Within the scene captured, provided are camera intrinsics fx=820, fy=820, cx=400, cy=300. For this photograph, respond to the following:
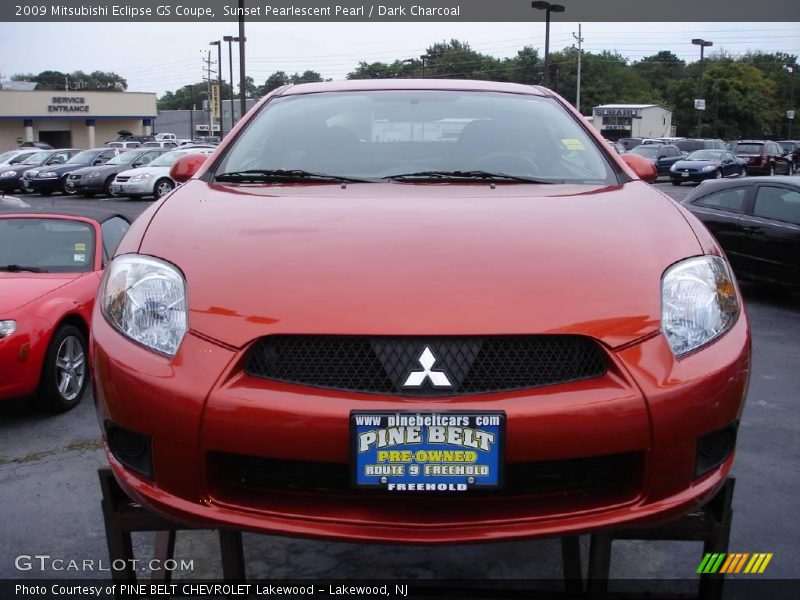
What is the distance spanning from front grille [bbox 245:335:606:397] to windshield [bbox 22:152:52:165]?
2892cm

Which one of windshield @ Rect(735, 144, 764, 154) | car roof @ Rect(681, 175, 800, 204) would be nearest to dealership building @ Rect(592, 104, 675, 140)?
windshield @ Rect(735, 144, 764, 154)

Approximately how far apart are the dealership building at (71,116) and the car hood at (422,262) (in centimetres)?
5730

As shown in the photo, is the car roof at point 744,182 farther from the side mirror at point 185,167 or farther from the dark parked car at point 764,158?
the dark parked car at point 764,158

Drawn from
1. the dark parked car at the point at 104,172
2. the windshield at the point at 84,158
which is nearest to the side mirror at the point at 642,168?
the dark parked car at the point at 104,172

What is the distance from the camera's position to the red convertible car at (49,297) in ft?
Answer: 15.3

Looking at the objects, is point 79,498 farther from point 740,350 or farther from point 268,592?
point 740,350

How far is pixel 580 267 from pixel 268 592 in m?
1.43

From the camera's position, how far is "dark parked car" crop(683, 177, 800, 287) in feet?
27.7

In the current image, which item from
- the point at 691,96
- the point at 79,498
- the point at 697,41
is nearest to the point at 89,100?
the point at 697,41

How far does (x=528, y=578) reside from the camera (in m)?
2.79

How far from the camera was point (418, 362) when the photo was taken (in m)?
1.89

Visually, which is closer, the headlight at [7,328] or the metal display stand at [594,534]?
the metal display stand at [594,534]

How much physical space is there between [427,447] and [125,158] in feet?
79.6

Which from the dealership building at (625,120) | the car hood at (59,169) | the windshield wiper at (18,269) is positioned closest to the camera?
the windshield wiper at (18,269)
